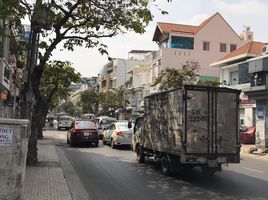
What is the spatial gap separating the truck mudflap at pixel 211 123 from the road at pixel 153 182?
938 mm

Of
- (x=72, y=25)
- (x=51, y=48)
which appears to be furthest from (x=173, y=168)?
(x=72, y=25)

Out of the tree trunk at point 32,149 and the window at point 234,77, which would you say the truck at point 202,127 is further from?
the window at point 234,77

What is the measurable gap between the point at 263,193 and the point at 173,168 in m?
3.46

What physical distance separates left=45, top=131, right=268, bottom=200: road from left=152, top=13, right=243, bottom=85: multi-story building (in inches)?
1597

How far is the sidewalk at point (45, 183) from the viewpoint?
1023cm

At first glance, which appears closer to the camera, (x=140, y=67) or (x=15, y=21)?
(x=15, y=21)

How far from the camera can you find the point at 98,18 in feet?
54.1

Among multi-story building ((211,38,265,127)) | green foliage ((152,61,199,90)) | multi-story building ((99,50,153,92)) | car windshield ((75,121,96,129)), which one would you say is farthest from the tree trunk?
multi-story building ((99,50,153,92))

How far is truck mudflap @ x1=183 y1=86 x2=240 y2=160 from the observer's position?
44.2 ft

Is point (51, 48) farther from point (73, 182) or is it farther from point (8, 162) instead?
point (8, 162)

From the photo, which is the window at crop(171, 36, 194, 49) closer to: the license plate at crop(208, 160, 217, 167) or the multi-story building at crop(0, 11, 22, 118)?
the multi-story building at crop(0, 11, 22, 118)

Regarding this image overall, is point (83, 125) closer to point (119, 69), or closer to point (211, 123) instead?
point (211, 123)

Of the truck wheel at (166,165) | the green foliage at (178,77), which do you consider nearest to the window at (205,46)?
the green foliage at (178,77)

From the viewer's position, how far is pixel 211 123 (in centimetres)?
1373
